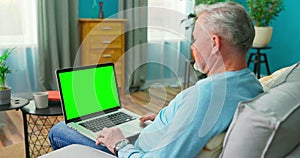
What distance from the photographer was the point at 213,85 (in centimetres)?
97

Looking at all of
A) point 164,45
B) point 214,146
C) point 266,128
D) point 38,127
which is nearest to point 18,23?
point 38,127

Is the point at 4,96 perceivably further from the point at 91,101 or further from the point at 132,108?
the point at 132,108

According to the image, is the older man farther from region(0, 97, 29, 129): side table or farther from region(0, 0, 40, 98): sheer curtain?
region(0, 0, 40, 98): sheer curtain

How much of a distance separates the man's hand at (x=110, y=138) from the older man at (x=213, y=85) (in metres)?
0.10

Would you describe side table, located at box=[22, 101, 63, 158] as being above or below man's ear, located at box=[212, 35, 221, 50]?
below

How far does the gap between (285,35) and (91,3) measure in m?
2.43

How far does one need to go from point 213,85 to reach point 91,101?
737 millimetres

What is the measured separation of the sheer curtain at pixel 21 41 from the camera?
341 centimetres

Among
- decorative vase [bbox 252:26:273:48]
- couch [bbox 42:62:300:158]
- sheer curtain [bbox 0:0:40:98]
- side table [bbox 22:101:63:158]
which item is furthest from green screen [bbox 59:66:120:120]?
decorative vase [bbox 252:26:273:48]

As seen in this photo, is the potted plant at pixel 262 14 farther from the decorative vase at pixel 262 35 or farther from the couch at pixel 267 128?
the couch at pixel 267 128

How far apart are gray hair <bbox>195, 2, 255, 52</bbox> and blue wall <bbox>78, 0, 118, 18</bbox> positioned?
2897 millimetres

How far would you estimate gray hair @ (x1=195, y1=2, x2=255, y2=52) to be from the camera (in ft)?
3.18

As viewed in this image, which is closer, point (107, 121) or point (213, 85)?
point (213, 85)

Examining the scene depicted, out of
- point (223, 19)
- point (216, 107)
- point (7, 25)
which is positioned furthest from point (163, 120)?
point (7, 25)
